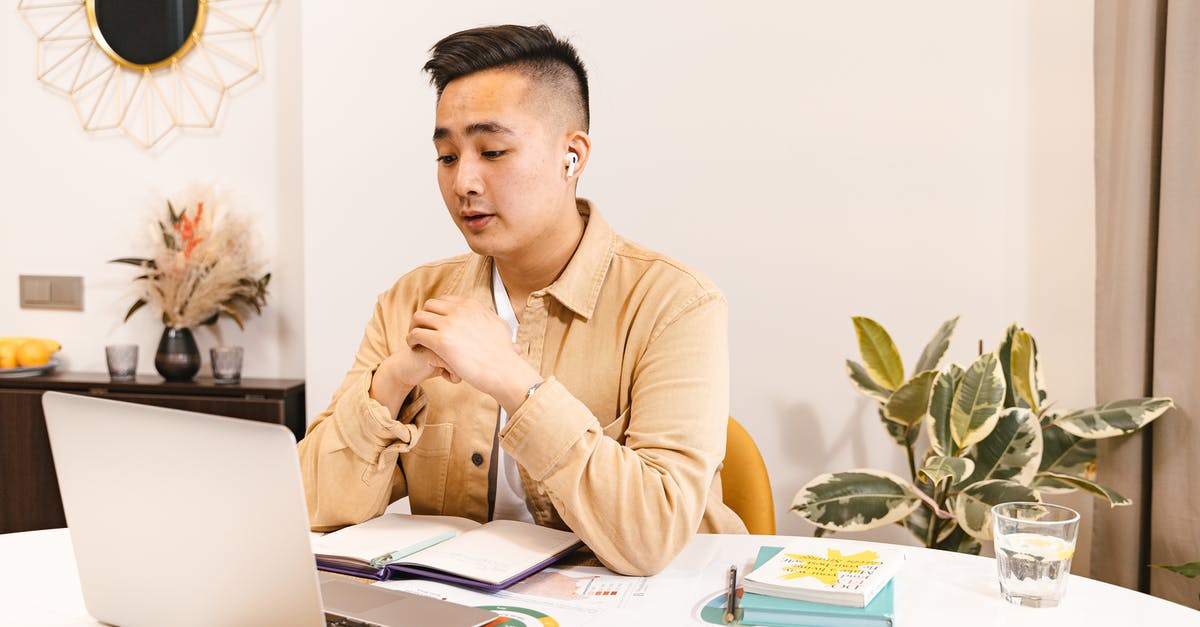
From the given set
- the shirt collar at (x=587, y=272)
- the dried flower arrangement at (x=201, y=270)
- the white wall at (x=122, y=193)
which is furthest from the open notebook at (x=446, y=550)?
the white wall at (x=122, y=193)

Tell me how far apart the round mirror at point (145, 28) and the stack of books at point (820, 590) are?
259 centimetres

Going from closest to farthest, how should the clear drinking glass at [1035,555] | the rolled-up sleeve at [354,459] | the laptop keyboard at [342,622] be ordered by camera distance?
the laptop keyboard at [342,622] < the clear drinking glass at [1035,555] < the rolled-up sleeve at [354,459]

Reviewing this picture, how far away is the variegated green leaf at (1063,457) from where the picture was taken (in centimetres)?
212

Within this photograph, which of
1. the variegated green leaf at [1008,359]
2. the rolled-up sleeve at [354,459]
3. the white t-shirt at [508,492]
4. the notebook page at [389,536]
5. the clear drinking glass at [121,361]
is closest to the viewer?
the notebook page at [389,536]

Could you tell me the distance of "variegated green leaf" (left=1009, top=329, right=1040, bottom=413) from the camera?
209 cm

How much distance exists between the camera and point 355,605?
1.01 metres

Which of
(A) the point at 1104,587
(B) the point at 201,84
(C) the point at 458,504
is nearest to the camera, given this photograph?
(A) the point at 1104,587

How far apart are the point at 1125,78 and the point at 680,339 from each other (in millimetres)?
1249

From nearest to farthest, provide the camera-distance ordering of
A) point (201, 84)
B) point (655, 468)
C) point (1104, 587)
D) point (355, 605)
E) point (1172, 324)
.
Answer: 1. point (355, 605)
2. point (1104, 587)
3. point (655, 468)
4. point (1172, 324)
5. point (201, 84)

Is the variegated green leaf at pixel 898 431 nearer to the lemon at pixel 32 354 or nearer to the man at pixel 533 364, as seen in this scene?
the man at pixel 533 364

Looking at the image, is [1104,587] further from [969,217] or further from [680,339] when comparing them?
[969,217]

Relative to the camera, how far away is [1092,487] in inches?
78.7

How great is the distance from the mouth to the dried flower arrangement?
1637 millimetres

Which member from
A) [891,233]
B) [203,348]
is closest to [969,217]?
[891,233]
